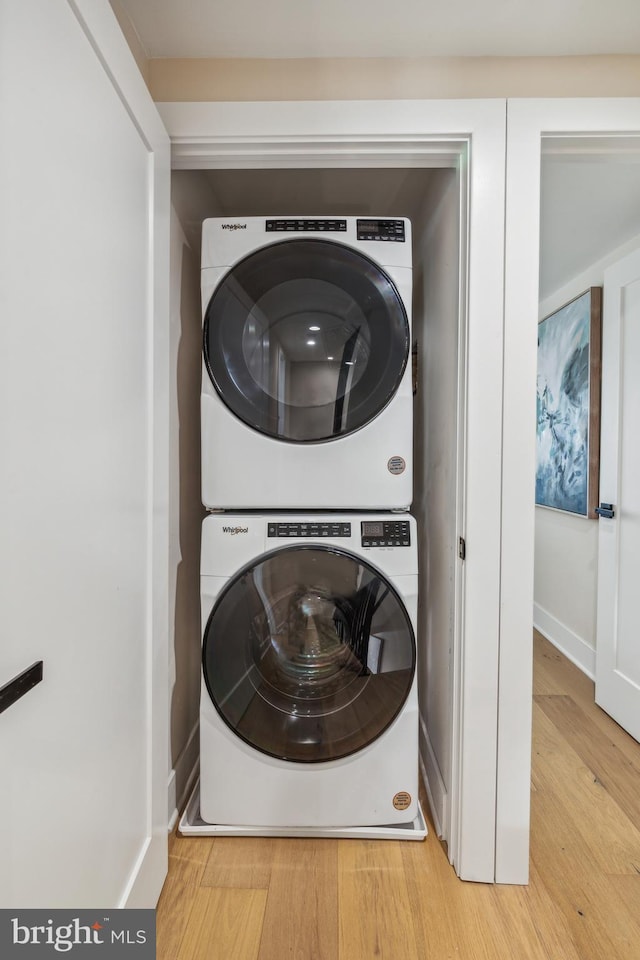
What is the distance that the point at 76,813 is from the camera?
89 cm

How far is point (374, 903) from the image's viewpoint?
4.40 ft

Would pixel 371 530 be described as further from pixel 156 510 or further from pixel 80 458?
pixel 80 458

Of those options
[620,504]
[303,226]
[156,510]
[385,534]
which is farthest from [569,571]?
[156,510]

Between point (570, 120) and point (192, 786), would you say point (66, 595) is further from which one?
point (570, 120)

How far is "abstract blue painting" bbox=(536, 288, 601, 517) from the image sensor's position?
108 inches

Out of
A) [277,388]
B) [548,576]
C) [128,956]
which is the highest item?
[277,388]

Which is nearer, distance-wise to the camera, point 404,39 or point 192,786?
point 404,39

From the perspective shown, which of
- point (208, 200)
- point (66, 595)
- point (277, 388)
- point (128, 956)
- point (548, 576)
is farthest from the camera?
point (548, 576)

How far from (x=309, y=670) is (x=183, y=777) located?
624mm

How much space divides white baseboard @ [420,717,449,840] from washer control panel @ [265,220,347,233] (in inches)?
66.9

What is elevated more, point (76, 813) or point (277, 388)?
point (277, 388)

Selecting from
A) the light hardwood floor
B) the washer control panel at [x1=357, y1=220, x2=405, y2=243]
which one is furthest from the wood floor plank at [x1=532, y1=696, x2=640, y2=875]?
the washer control panel at [x1=357, y1=220, x2=405, y2=243]

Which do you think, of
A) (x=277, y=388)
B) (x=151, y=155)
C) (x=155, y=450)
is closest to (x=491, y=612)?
(x=277, y=388)

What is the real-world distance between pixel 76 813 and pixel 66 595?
15.1 inches
